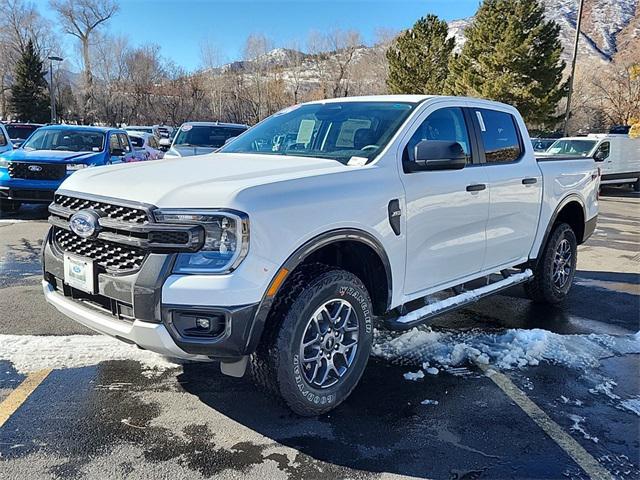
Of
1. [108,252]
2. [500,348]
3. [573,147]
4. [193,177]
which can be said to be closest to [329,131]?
[193,177]

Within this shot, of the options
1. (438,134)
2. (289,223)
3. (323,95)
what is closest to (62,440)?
(289,223)

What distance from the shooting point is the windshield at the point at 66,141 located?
10.8m

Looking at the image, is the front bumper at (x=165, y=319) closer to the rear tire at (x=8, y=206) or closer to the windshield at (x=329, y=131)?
the windshield at (x=329, y=131)

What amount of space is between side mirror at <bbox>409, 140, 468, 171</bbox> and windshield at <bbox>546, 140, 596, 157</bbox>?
15.3 meters

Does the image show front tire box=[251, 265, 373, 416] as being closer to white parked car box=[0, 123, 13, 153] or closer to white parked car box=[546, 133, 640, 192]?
white parked car box=[0, 123, 13, 153]

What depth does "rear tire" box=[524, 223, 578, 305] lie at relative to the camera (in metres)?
A: 5.59

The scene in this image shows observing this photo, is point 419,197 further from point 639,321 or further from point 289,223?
point 639,321

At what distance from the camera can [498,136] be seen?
482cm

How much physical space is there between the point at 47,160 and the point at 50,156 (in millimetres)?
193

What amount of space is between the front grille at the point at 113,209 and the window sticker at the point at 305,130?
5.46ft

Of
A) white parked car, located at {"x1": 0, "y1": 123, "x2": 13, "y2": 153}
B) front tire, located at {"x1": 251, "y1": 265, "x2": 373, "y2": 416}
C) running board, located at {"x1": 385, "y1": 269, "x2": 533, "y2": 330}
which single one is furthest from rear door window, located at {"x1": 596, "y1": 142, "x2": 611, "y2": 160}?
white parked car, located at {"x1": 0, "y1": 123, "x2": 13, "y2": 153}

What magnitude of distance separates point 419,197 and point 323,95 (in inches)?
1916

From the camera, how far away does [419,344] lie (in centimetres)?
446

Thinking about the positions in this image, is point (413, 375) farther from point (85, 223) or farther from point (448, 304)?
point (85, 223)
